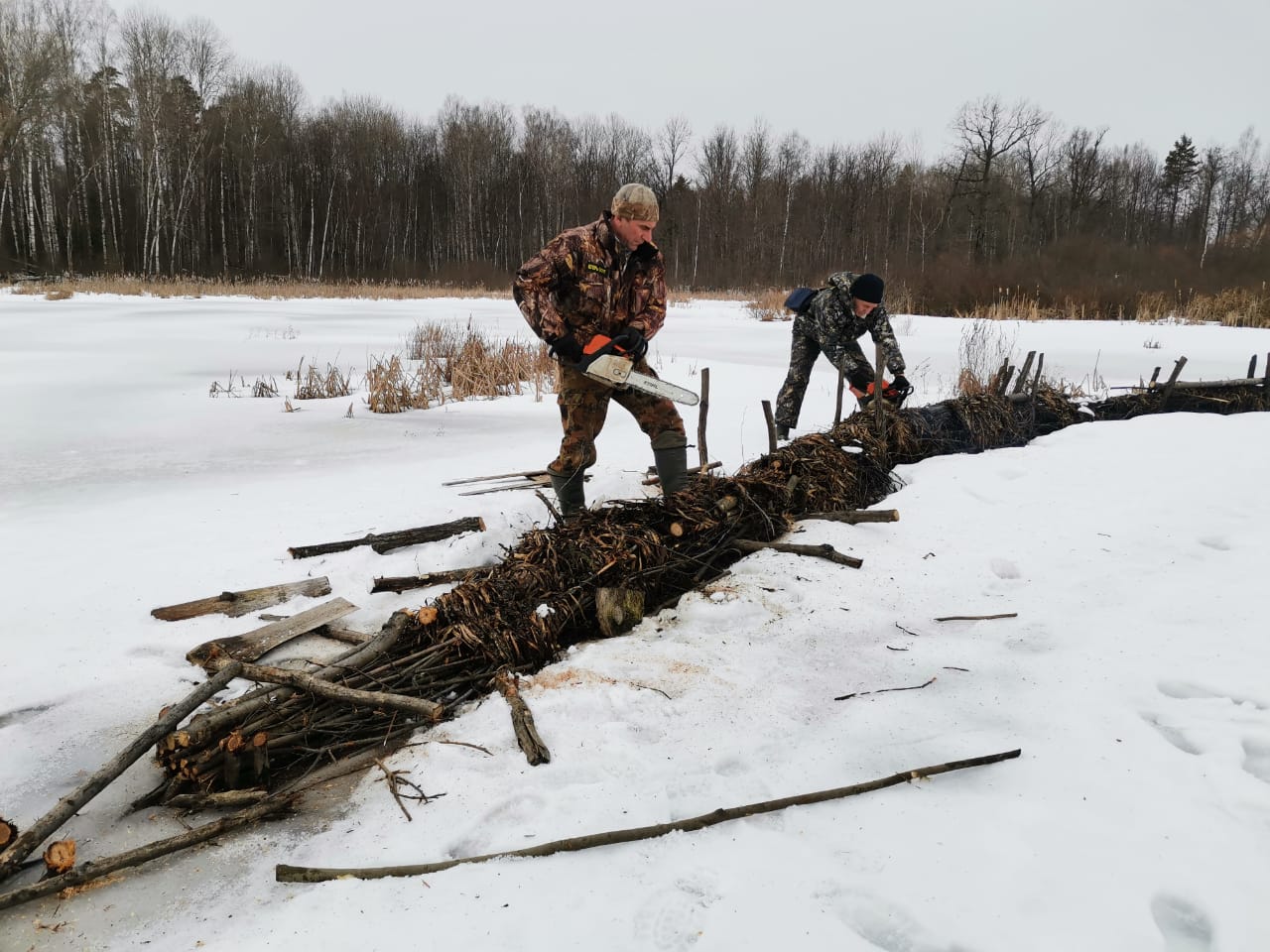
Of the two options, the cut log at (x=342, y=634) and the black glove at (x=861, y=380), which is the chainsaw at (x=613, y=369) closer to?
the cut log at (x=342, y=634)

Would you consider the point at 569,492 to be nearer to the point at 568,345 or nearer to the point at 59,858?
the point at 568,345

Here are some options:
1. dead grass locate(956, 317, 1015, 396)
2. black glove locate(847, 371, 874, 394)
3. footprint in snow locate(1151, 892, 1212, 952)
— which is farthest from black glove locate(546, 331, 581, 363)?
dead grass locate(956, 317, 1015, 396)

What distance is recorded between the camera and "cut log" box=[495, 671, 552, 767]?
192 centimetres

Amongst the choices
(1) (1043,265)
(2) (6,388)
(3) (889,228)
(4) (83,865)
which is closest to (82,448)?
(2) (6,388)

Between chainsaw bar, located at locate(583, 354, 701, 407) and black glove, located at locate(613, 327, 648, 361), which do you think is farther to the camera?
black glove, located at locate(613, 327, 648, 361)

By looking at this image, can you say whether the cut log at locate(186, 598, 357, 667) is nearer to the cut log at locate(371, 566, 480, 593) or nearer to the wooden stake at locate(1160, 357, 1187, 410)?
the cut log at locate(371, 566, 480, 593)

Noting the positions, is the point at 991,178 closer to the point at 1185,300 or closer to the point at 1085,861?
the point at 1185,300

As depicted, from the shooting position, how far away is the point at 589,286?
3.35 metres

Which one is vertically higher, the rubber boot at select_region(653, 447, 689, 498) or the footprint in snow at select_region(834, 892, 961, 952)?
the rubber boot at select_region(653, 447, 689, 498)

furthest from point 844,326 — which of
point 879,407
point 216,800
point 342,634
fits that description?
point 216,800

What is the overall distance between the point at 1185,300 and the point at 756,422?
1428 centimetres

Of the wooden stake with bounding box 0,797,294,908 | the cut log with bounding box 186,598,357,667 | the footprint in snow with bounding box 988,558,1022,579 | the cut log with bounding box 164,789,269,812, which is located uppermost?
the footprint in snow with bounding box 988,558,1022,579

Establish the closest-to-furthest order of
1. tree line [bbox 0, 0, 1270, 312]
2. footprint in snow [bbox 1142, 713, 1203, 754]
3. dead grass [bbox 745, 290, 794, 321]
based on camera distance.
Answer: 1. footprint in snow [bbox 1142, 713, 1203, 754]
2. dead grass [bbox 745, 290, 794, 321]
3. tree line [bbox 0, 0, 1270, 312]

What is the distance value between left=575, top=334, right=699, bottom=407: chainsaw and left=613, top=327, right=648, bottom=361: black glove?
24 millimetres
